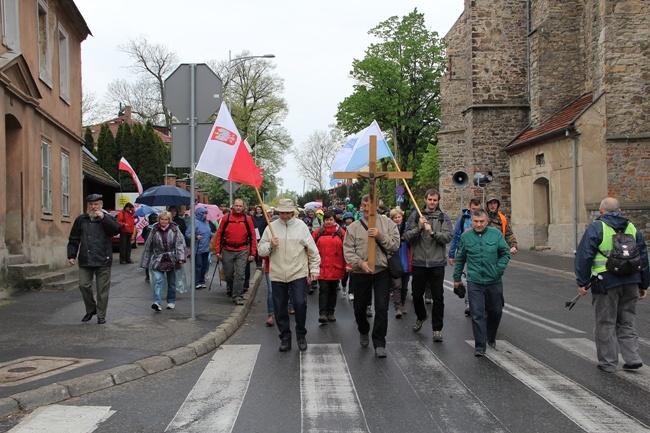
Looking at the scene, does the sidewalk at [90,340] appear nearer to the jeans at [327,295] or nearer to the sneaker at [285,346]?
the sneaker at [285,346]

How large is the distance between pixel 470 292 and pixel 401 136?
4655cm

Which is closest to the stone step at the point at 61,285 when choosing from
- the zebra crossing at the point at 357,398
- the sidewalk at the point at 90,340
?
the sidewalk at the point at 90,340

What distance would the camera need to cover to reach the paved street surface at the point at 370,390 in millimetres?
5246

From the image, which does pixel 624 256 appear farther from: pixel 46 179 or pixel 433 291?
pixel 46 179

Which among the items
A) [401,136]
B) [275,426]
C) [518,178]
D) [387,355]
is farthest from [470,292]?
[401,136]

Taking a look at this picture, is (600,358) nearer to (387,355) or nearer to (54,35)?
(387,355)

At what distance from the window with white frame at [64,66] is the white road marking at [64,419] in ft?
47.7

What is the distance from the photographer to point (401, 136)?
5372cm

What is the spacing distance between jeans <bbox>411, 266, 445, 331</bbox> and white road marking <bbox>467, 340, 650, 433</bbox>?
3.10 ft

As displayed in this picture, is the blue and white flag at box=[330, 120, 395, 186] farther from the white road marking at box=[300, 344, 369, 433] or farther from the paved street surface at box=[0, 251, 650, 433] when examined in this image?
the white road marking at box=[300, 344, 369, 433]

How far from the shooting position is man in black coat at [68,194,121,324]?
9.35 m

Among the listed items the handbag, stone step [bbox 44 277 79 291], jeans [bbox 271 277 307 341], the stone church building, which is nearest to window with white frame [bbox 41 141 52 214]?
stone step [bbox 44 277 79 291]

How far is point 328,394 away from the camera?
240 inches

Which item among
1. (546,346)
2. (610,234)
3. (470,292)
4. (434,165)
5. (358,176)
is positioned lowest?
(546,346)
